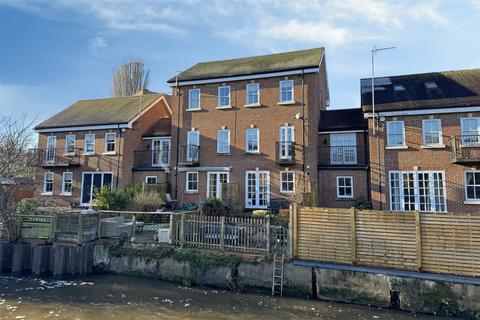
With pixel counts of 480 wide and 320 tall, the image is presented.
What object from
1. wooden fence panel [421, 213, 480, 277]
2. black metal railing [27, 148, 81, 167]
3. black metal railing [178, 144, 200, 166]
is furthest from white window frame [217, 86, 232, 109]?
wooden fence panel [421, 213, 480, 277]

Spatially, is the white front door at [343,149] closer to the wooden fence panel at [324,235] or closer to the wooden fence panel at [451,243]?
the wooden fence panel at [324,235]

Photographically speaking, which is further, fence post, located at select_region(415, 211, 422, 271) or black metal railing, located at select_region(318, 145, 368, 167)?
black metal railing, located at select_region(318, 145, 368, 167)

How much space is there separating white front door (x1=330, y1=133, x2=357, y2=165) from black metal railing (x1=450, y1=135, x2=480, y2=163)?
509 cm

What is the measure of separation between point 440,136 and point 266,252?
1302 centimetres

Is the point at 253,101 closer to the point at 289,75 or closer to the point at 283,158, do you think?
the point at 289,75

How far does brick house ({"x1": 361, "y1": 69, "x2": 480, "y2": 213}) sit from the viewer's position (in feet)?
58.0

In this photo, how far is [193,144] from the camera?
903 inches

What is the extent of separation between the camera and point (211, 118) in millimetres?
22922

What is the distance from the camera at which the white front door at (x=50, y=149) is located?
25891 mm

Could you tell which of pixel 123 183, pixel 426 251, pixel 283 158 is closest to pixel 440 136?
pixel 283 158

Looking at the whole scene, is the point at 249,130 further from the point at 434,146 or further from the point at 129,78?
the point at 129,78

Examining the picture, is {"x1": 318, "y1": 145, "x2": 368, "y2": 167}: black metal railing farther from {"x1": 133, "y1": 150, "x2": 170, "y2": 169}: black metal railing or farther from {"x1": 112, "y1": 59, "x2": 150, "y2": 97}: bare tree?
{"x1": 112, "y1": 59, "x2": 150, "y2": 97}: bare tree

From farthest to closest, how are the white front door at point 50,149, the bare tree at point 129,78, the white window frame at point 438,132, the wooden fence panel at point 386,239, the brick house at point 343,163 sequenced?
the bare tree at point 129,78 < the white front door at point 50,149 < the brick house at point 343,163 < the white window frame at point 438,132 < the wooden fence panel at point 386,239

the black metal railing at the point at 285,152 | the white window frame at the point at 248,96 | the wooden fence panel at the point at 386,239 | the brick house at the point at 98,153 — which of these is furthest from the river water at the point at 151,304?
the white window frame at the point at 248,96
